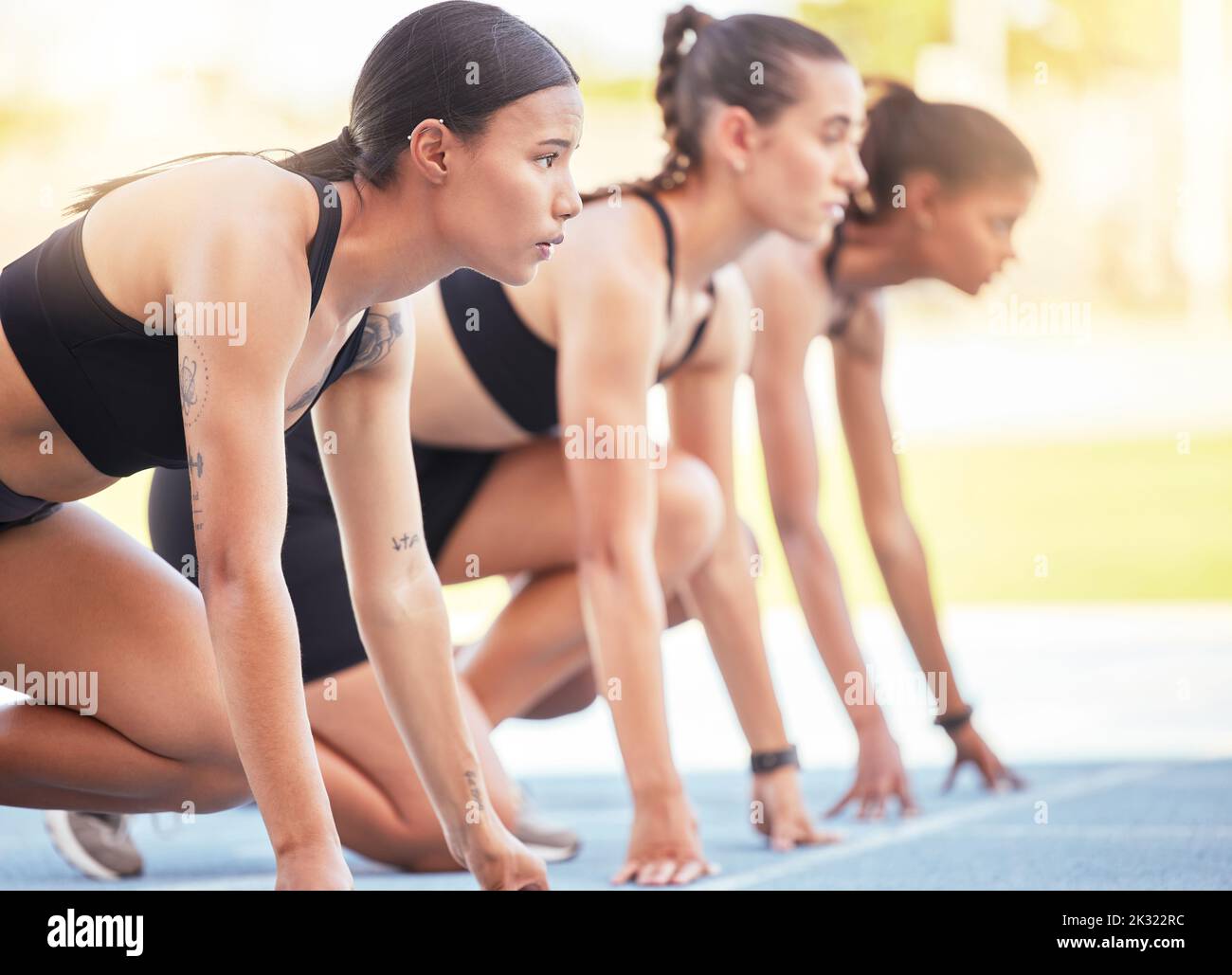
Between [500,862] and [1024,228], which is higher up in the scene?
[1024,228]

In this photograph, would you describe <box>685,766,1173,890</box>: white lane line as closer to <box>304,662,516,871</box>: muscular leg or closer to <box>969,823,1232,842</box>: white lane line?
<box>969,823,1232,842</box>: white lane line

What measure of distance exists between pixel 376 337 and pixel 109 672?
496 mm

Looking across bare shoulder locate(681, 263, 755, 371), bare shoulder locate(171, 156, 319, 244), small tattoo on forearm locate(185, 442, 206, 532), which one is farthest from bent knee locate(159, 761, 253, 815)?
bare shoulder locate(681, 263, 755, 371)

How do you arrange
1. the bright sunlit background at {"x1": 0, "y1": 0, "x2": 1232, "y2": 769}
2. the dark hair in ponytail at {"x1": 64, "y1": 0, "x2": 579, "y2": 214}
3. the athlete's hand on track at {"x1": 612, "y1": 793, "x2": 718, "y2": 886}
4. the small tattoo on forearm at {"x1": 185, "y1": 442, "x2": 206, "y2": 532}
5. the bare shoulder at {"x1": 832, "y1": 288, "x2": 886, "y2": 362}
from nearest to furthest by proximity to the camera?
1. the small tattoo on forearm at {"x1": 185, "y1": 442, "x2": 206, "y2": 532}
2. the dark hair in ponytail at {"x1": 64, "y1": 0, "x2": 579, "y2": 214}
3. the athlete's hand on track at {"x1": 612, "y1": 793, "x2": 718, "y2": 886}
4. the bare shoulder at {"x1": 832, "y1": 288, "x2": 886, "y2": 362}
5. the bright sunlit background at {"x1": 0, "y1": 0, "x2": 1232, "y2": 769}

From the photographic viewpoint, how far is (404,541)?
69.5 inches

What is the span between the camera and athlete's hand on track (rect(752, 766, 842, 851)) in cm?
252

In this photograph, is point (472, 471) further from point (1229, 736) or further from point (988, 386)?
point (988, 386)

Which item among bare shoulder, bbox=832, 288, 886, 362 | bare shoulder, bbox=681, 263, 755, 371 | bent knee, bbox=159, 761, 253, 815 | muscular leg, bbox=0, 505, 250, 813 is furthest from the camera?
bare shoulder, bbox=832, 288, 886, 362

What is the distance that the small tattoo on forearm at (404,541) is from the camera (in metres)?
1.76

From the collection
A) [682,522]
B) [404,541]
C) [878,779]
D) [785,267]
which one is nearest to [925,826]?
[878,779]

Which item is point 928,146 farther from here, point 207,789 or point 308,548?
point 207,789

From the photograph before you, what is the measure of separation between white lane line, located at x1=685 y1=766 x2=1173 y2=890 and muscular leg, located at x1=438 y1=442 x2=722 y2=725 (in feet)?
1.58

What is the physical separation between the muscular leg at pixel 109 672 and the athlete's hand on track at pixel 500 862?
13.6 inches

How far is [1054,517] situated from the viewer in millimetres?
13297
